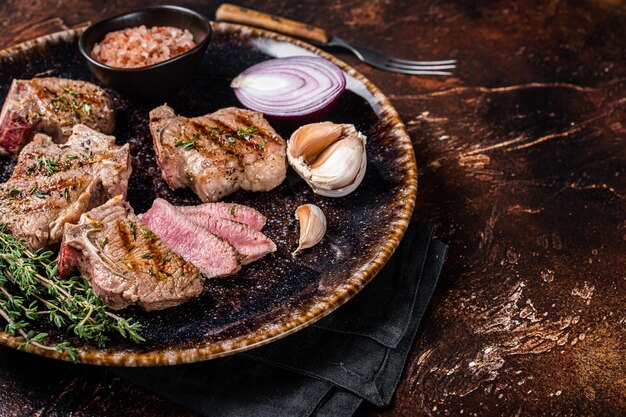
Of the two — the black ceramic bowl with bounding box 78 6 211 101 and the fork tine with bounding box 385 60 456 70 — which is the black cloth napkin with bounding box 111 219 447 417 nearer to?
the black ceramic bowl with bounding box 78 6 211 101

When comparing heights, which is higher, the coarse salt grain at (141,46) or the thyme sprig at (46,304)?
the coarse salt grain at (141,46)

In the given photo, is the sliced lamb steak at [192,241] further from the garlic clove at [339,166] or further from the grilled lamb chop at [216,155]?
the garlic clove at [339,166]

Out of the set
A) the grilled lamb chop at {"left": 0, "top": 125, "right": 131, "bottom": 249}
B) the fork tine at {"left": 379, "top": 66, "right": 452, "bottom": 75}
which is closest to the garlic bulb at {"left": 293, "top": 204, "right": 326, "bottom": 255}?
the grilled lamb chop at {"left": 0, "top": 125, "right": 131, "bottom": 249}

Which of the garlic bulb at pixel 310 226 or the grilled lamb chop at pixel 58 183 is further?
the garlic bulb at pixel 310 226

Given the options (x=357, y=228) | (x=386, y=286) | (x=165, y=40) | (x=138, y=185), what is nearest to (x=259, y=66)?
(x=165, y=40)

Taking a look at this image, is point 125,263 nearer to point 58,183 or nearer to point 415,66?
point 58,183

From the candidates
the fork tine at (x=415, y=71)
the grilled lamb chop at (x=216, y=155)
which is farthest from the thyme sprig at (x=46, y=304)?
the fork tine at (x=415, y=71)

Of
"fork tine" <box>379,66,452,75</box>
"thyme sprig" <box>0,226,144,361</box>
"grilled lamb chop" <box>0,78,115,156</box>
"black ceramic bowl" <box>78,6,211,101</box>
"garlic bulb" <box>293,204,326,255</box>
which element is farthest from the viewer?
"fork tine" <box>379,66,452,75</box>

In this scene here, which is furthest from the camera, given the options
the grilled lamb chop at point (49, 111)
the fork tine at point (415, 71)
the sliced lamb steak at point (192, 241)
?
the fork tine at point (415, 71)
